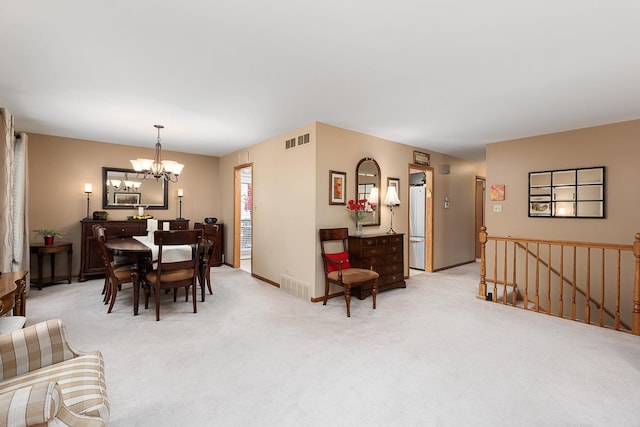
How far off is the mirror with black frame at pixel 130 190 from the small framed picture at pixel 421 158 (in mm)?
4888

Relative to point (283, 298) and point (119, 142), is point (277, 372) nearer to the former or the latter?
point (283, 298)

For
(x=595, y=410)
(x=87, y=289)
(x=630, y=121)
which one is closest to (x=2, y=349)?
(x=595, y=410)

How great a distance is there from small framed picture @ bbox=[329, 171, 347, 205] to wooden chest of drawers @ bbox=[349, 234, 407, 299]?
1.87 feet

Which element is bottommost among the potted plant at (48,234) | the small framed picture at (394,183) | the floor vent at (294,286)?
the floor vent at (294,286)

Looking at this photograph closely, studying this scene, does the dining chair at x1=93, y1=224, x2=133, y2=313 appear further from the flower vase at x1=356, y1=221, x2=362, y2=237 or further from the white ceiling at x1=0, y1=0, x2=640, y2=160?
the flower vase at x1=356, y1=221, x2=362, y2=237

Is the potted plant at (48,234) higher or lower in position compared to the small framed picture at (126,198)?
lower

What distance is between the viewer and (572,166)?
174 inches

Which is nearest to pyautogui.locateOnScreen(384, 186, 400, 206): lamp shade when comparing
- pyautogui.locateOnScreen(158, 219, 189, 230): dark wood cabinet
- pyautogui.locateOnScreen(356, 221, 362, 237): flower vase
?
pyautogui.locateOnScreen(356, 221, 362, 237): flower vase

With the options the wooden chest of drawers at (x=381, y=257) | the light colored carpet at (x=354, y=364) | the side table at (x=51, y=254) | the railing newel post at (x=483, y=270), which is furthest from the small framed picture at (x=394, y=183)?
the side table at (x=51, y=254)

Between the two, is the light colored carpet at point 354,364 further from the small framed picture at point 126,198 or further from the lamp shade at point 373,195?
the small framed picture at point 126,198

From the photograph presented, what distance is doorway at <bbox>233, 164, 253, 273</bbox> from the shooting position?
607cm

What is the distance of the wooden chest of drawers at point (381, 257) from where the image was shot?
4207 millimetres

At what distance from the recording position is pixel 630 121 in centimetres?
395

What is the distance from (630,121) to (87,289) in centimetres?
790
